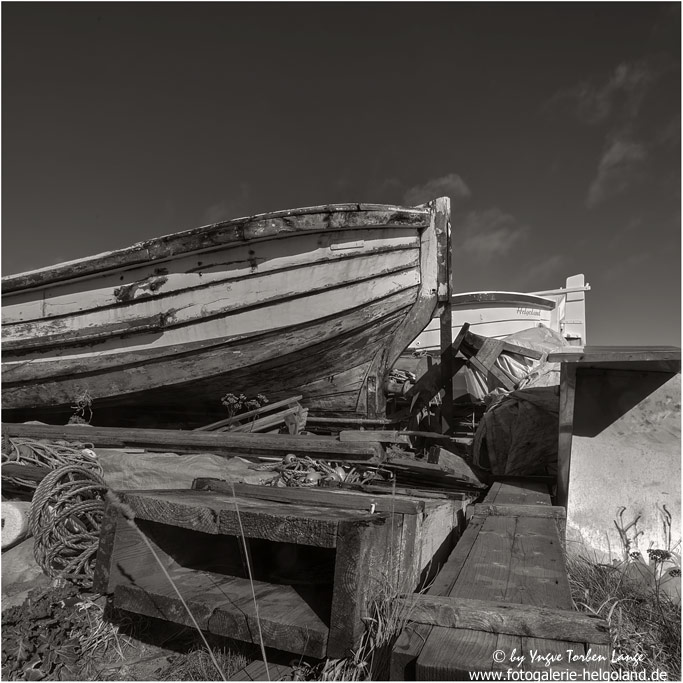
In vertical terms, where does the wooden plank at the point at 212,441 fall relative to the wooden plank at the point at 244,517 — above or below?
above

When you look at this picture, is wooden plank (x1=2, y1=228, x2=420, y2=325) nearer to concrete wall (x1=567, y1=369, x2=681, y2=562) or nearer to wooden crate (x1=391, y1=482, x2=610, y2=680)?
concrete wall (x1=567, y1=369, x2=681, y2=562)

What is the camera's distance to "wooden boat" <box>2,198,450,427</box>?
5.18 meters

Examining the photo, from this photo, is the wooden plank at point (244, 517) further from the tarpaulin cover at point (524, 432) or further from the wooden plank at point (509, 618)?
the tarpaulin cover at point (524, 432)

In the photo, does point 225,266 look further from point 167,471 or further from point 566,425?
point 566,425

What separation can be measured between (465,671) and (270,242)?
4564 mm

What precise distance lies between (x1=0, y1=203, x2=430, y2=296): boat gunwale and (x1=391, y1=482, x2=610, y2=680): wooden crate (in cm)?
390

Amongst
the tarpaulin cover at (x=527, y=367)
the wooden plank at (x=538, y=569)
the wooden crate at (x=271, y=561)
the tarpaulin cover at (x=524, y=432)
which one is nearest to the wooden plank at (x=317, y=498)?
the wooden crate at (x=271, y=561)

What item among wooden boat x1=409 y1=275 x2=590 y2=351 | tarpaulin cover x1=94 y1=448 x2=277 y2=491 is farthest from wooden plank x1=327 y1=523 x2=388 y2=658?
wooden boat x1=409 y1=275 x2=590 y2=351

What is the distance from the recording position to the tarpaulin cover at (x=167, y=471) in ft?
12.1

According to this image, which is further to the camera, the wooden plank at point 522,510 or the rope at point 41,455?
the rope at point 41,455

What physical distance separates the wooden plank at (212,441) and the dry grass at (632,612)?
188 cm

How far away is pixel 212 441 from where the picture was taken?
4.41 metres

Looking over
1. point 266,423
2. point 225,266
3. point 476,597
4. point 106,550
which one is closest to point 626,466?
point 476,597

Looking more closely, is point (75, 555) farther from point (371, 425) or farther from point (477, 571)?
point (371, 425)
